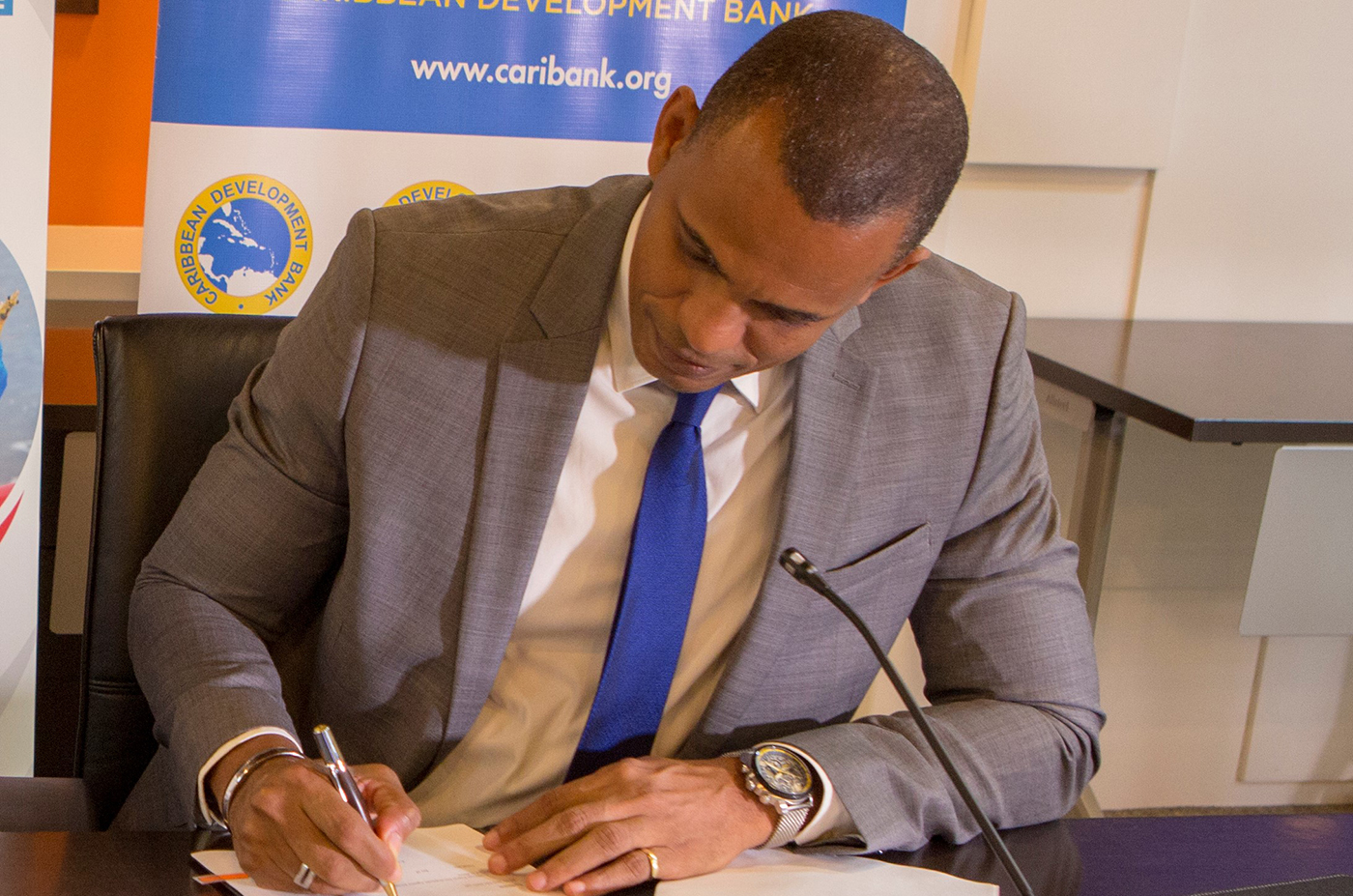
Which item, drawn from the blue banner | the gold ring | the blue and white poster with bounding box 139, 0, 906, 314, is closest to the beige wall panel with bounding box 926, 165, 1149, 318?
the blue banner

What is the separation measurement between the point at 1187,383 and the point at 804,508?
1.12m

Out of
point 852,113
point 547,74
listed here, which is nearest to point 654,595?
point 852,113

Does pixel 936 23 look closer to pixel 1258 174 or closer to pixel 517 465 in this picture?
pixel 1258 174

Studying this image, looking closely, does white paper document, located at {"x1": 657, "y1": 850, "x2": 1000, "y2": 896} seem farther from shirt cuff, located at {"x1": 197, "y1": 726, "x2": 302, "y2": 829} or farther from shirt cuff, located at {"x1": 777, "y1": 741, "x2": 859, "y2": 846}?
shirt cuff, located at {"x1": 197, "y1": 726, "x2": 302, "y2": 829}

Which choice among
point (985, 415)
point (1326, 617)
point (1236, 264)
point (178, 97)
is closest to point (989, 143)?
point (1236, 264)

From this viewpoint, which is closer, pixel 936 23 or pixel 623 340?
pixel 623 340

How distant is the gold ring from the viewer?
923 mm

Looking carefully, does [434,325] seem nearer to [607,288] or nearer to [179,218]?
[607,288]

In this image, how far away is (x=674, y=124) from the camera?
110 cm

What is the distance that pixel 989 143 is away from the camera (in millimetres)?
2393

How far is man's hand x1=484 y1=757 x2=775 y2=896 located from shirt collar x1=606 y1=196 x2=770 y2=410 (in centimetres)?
37

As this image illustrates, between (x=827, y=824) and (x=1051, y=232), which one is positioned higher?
(x=1051, y=232)

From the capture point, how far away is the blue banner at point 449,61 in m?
1.94

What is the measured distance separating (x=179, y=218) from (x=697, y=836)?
1460mm
